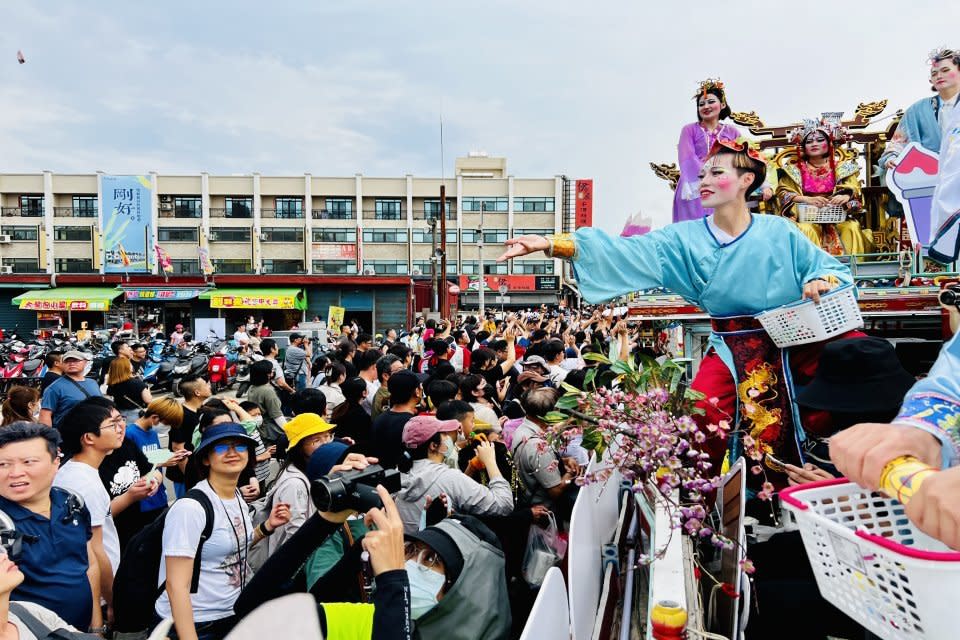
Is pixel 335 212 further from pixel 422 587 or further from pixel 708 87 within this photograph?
pixel 422 587

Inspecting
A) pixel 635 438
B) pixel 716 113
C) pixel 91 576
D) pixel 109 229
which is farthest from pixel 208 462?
pixel 109 229

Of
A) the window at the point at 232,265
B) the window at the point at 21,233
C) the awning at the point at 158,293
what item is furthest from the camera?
the window at the point at 232,265

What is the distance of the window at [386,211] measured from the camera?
143 feet

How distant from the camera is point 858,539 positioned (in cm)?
110

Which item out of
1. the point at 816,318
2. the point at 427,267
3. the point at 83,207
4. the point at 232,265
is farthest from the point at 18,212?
the point at 816,318

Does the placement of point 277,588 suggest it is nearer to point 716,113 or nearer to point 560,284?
point 716,113

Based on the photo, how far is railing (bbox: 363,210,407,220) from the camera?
4347 centimetres

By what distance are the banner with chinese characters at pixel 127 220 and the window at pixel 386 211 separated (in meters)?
14.4

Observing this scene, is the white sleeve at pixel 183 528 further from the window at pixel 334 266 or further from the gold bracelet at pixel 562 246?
the window at pixel 334 266

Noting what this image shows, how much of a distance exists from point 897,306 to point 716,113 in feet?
6.98

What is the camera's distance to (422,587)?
225cm

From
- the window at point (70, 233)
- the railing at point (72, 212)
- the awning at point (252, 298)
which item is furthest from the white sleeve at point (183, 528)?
the railing at point (72, 212)

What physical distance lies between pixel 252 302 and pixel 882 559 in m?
37.5

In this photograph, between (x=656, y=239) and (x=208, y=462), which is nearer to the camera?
(x=208, y=462)
